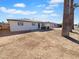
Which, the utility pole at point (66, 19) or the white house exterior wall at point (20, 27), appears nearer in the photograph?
the utility pole at point (66, 19)

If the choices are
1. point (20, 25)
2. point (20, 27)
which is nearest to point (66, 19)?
point (20, 27)

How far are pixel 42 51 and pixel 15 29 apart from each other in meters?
15.8

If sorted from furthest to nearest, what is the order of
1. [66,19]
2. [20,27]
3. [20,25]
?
[20,25] < [20,27] < [66,19]

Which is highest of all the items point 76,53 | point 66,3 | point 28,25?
point 66,3

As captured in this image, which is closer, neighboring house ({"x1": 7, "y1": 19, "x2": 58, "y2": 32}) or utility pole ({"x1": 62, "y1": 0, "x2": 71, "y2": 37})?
utility pole ({"x1": 62, "y1": 0, "x2": 71, "y2": 37})

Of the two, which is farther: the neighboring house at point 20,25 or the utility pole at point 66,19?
the neighboring house at point 20,25

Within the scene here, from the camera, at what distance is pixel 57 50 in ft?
51.1

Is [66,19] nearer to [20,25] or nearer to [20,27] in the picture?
[20,27]

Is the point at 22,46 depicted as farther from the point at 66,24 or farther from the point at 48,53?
the point at 66,24

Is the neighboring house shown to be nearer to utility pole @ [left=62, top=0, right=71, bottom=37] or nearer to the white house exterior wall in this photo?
the white house exterior wall

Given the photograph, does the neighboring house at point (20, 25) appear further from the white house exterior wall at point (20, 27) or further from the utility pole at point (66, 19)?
the utility pole at point (66, 19)

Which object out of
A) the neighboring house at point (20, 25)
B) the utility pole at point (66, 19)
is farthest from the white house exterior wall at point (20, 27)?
the utility pole at point (66, 19)

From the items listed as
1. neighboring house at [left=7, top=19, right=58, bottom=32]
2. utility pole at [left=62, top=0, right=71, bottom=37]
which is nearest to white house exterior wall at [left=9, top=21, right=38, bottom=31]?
neighboring house at [left=7, top=19, right=58, bottom=32]

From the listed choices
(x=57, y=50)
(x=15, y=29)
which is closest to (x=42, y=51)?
(x=57, y=50)
